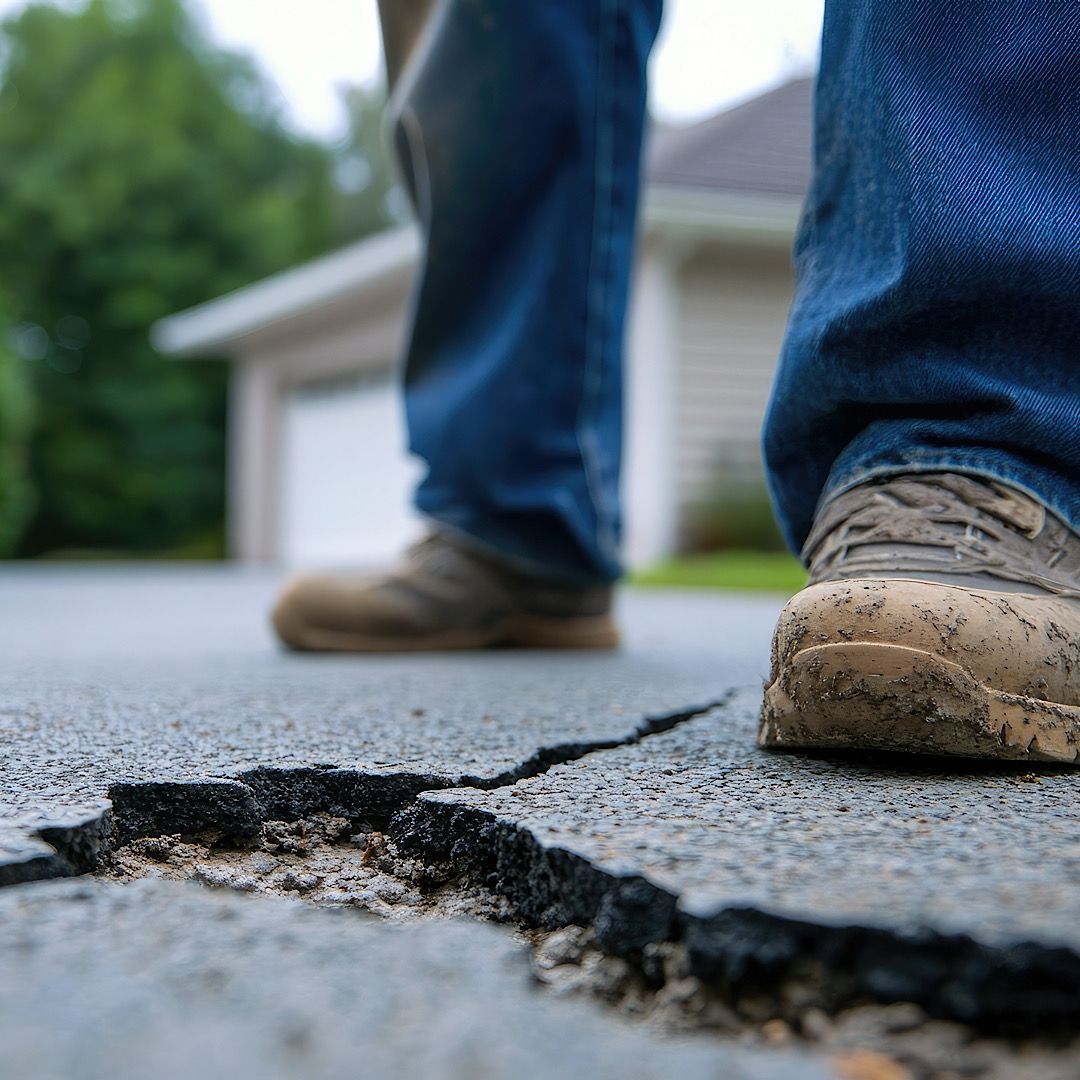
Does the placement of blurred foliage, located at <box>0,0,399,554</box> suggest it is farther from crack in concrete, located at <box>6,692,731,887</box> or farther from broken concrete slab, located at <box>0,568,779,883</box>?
crack in concrete, located at <box>6,692,731,887</box>

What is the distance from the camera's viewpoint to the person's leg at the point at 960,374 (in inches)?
35.3

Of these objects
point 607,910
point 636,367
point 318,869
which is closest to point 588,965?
point 607,910

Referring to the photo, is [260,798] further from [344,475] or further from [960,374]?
[344,475]

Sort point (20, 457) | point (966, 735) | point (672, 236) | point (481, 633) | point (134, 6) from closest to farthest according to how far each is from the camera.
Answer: point (966, 735)
point (481, 633)
point (672, 236)
point (20, 457)
point (134, 6)

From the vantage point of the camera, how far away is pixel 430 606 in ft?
6.40

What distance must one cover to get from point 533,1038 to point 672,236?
750cm

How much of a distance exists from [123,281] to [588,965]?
19.1 m

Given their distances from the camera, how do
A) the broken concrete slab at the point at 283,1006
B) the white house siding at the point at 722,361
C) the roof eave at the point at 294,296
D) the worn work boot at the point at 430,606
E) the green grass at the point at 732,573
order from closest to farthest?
the broken concrete slab at the point at 283,1006, the worn work boot at the point at 430,606, the green grass at the point at 732,573, the white house siding at the point at 722,361, the roof eave at the point at 294,296

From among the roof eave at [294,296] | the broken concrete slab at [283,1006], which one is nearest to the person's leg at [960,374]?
the broken concrete slab at [283,1006]

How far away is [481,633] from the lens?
2.01 m

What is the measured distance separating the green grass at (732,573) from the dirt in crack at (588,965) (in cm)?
351

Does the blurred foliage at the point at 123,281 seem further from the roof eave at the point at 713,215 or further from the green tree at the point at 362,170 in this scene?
the roof eave at the point at 713,215

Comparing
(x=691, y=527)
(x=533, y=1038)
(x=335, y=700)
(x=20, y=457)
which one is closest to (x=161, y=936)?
(x=533, y=1038)

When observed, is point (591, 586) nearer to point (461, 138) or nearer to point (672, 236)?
point (461, 138)
